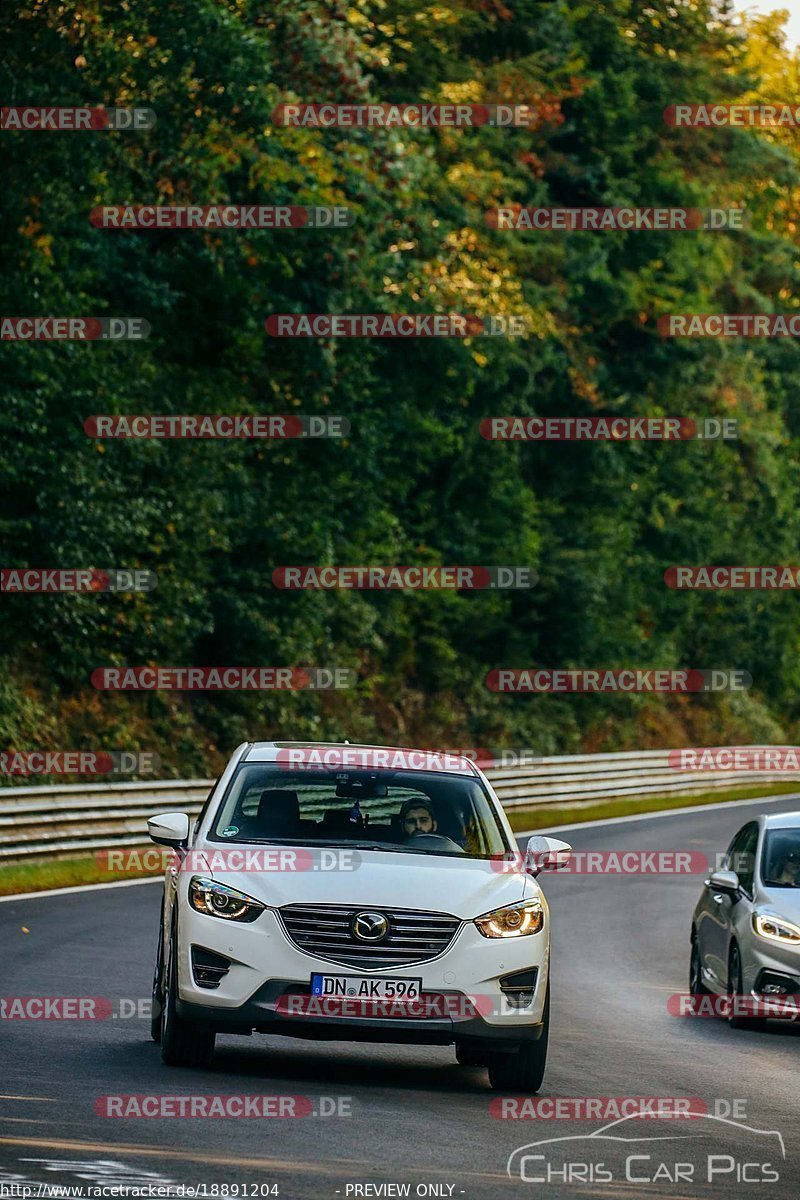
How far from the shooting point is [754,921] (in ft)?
47.5

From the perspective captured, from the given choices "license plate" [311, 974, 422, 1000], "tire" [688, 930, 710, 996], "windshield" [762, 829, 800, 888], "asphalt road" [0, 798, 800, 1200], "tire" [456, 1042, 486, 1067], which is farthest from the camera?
"tire" [688, 930, 710, 996]

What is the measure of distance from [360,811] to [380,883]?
3.42ft

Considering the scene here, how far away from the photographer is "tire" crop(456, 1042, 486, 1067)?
10.7 metres

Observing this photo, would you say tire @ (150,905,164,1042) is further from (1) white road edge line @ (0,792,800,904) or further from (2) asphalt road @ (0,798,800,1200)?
(1) white road edge line @ (0,792,800,904)

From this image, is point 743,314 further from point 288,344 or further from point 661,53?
point 288,344

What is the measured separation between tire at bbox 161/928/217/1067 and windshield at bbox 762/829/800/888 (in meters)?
5.61

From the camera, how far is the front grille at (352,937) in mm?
10070

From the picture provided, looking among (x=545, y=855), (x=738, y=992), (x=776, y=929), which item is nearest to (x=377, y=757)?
(x=545, y=855)

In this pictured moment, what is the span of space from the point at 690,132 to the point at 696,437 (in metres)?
8.13

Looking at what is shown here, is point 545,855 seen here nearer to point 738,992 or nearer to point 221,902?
point 221,902

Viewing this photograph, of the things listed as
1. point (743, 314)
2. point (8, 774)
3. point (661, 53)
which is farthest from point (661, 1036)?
point (743, 314)

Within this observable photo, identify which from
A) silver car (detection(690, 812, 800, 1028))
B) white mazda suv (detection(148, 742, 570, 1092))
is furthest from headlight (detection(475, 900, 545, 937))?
silver car (detection(690, 812, 800, 1028))

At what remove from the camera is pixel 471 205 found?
141ft

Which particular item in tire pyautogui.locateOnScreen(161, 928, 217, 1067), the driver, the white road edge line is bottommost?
the white road edge line
